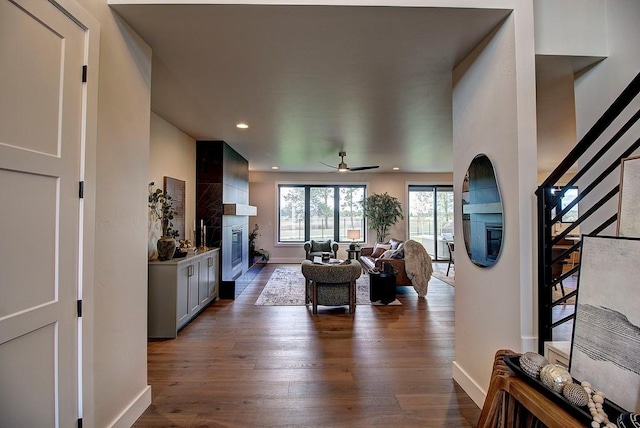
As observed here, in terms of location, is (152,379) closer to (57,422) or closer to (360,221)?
(57,422)

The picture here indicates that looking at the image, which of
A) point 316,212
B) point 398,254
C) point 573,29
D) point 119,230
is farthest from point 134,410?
A: point 316,212

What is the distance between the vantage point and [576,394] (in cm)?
109

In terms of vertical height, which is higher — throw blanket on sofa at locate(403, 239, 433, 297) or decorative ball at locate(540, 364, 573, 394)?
decorative ball at locate(540, 364, 573, 394)

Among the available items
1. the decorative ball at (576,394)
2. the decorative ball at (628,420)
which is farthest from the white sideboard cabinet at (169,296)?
the decorative ball at (628,420)

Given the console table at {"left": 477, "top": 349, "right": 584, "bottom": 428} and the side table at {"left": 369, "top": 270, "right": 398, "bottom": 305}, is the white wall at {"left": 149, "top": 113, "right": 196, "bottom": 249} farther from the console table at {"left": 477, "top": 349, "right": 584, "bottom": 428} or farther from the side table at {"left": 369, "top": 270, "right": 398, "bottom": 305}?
the console table at {"left": 477, "top": 349, "right": 584, "bottom": 428}

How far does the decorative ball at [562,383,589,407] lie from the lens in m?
1.07

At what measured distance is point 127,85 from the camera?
76.0 inches

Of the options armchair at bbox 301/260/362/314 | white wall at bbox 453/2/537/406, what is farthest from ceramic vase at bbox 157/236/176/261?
white wall at bbox 453/2/537/406

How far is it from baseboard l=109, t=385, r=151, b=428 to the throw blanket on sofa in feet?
13.6

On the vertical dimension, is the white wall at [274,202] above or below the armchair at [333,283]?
above

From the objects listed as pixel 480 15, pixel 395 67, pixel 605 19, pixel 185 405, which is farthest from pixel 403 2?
pixel 185 405

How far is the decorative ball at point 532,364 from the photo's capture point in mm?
1248

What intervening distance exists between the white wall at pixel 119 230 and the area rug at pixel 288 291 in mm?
2695

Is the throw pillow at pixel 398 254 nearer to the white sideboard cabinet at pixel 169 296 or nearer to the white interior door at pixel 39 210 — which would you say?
the white sideboard cabinet at pixel 169 296
